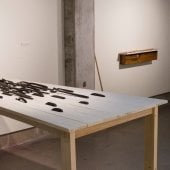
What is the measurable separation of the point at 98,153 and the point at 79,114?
68.6 inches

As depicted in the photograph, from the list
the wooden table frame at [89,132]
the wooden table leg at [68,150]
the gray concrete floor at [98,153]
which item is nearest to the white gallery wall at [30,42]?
the gray concrete floor at [98,153]

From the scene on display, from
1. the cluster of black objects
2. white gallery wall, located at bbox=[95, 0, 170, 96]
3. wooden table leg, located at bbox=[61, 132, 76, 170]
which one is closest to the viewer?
wooden table leg, located at bbox=[61, 132, 76, 170]

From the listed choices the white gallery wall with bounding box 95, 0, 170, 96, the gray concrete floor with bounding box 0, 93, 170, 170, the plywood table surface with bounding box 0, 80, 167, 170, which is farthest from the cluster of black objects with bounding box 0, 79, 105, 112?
the white gallery wall with bounding box 95, 0, 170, 96

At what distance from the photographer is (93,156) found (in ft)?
12.7

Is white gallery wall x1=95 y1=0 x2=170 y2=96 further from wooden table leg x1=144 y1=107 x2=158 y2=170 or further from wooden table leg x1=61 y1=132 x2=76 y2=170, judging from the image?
wooden table leg x1=61 y1=132 x2=76 y2=170

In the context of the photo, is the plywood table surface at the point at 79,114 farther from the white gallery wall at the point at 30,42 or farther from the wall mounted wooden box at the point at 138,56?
the wall mounted wooden box at the point at 138,56

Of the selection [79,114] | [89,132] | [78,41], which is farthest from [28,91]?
[78,41]

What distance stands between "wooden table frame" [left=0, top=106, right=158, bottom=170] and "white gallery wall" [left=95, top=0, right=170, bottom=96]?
97.3 inches

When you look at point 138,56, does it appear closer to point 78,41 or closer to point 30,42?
point 78,41

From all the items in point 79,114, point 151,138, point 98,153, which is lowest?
point 98,153

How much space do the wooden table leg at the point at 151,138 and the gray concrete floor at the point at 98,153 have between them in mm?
755

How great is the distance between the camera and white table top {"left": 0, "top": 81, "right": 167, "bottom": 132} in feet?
7.20

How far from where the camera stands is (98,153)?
156 inches

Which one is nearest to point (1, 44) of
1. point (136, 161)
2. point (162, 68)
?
point (136, 161)
